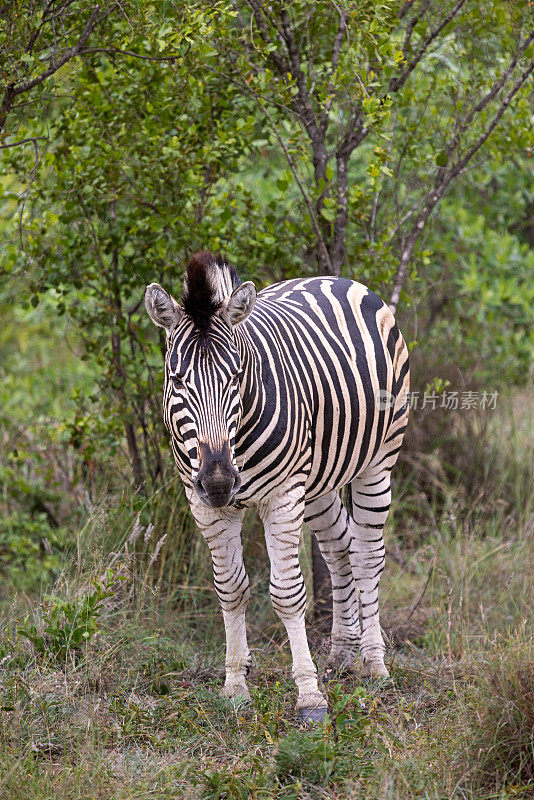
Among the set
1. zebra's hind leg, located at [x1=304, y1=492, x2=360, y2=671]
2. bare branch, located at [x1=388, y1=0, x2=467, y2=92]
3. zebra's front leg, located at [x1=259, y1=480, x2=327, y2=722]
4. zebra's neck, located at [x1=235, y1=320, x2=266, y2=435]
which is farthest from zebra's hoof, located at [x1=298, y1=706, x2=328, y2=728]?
bare branch, located at [x1=388, y1=0, x2=467, y2=92]

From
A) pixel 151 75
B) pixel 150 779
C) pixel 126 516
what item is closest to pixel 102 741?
Result: pixel 150 779

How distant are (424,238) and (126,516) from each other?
9.63 feet

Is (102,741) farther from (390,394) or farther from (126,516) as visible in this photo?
(390,394)

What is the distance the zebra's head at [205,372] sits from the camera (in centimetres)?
360

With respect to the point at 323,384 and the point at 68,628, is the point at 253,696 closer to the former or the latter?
the point at 68,628

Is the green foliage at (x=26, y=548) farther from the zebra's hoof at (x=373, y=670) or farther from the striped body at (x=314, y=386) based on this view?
the striped body at (x=314, y=386)

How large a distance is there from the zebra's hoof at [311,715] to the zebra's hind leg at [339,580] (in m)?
0.85

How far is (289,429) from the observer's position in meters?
4.09

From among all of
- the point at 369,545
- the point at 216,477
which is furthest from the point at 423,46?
the point at 216,477

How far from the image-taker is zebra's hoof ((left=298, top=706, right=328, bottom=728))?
4109mm

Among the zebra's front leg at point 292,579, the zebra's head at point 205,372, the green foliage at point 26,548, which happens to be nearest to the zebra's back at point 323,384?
the zebra's front leg at point 292,579

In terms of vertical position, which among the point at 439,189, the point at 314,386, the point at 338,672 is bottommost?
the point at 338,672

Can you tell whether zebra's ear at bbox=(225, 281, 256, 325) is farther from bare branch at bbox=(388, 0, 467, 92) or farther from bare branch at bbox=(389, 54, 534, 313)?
bare branch at bbox=(388, 0, 467, 92)

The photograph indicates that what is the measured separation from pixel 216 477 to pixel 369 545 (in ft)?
5.59
